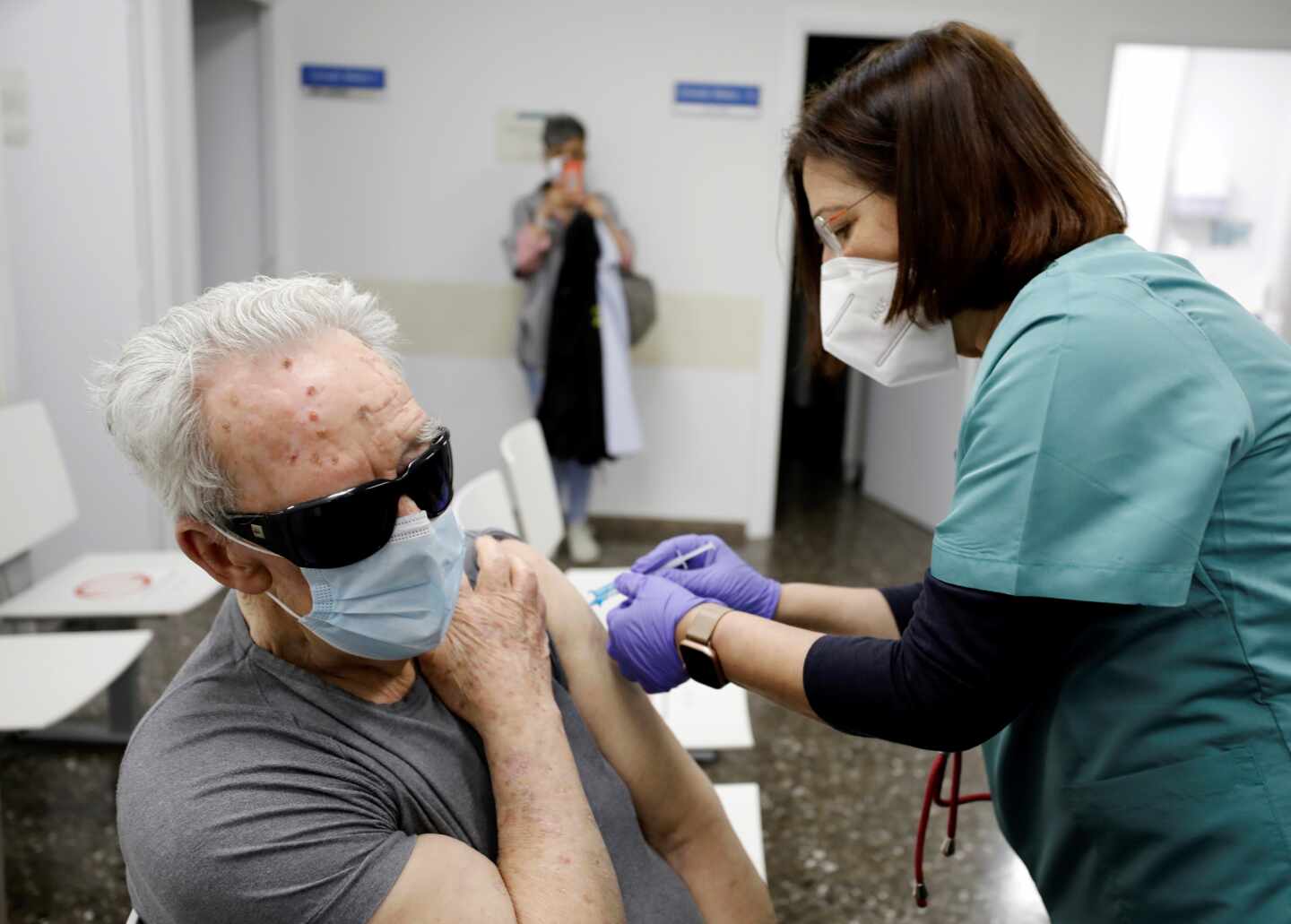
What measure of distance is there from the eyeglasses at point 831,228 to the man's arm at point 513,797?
524 millimetres

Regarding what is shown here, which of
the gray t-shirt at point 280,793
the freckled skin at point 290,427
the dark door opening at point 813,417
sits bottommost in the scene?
the dark door opening at point 813,417

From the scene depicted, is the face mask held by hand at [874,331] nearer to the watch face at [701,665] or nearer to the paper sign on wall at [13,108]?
the watch face at [701,665]

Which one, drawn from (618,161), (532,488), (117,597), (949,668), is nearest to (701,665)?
(949,668)

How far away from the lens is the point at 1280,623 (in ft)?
2.84

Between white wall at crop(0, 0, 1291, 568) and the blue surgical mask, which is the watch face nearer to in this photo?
the blue surgical mask

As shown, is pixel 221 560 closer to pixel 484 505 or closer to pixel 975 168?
pixel 975 168

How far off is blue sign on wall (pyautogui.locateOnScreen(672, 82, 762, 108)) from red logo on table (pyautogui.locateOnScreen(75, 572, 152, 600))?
2744 mm

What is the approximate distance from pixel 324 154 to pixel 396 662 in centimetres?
370

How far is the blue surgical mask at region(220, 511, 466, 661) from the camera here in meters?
0.92

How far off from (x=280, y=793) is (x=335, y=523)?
0.78ft

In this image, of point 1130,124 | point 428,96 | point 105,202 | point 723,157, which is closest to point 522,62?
point 428,96

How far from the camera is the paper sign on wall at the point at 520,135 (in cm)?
405

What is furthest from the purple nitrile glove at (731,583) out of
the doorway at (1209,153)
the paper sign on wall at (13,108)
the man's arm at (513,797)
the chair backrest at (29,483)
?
the doorway at (1209,153)

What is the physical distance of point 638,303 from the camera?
3.94 m
